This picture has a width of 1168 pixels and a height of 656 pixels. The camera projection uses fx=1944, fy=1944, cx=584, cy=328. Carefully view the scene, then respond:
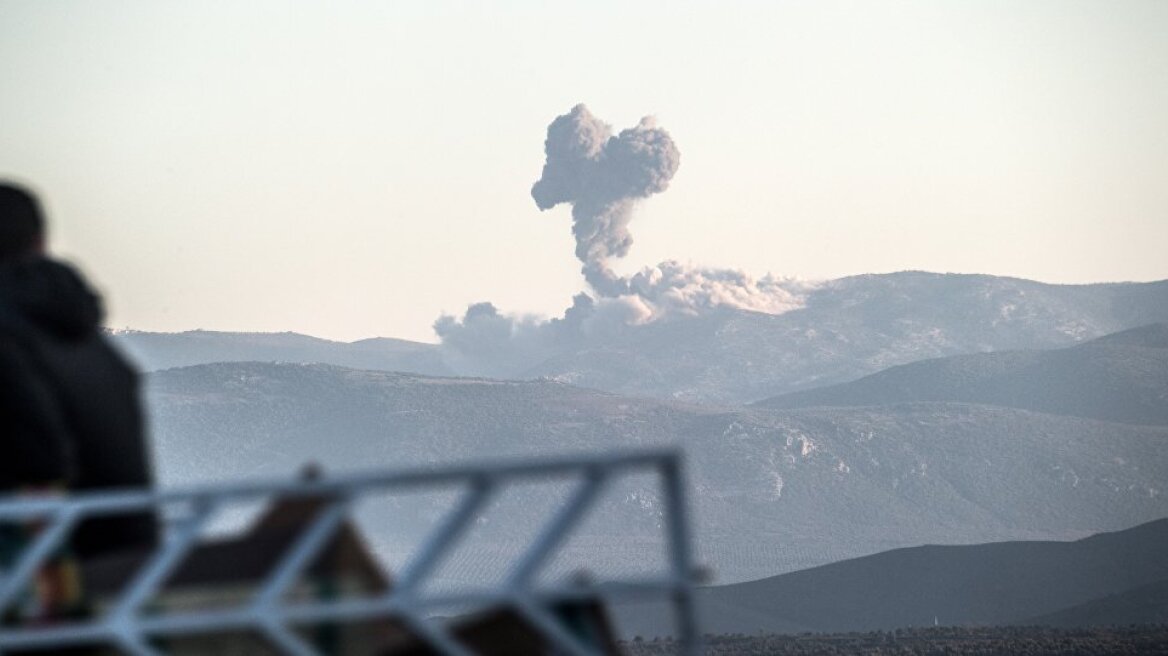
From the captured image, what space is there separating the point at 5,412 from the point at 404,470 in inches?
39.3

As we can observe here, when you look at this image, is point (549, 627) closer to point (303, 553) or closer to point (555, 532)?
point (555, 532)

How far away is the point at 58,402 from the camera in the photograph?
4.61 metres

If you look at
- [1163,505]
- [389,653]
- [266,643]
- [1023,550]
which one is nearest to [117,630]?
[266,643]

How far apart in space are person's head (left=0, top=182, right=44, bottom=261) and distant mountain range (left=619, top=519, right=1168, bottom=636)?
409ft

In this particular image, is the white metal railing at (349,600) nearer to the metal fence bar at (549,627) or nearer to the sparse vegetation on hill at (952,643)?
the metal fence bar at (549,627)

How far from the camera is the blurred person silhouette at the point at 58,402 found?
441cm

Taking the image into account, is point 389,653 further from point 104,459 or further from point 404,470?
point 104,459

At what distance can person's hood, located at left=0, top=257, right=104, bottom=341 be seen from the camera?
14.9ft

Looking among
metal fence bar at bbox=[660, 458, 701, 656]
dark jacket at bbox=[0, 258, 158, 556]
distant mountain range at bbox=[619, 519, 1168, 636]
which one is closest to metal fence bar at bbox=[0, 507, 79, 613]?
dark jacket at bbox=[0, 258, 158, 556]

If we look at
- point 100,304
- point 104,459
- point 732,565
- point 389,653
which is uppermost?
point 100,304

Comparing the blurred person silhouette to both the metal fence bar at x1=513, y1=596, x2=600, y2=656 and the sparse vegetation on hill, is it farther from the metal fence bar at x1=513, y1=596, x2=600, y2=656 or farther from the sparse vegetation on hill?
the sparse vegetation on hill

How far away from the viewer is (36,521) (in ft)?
14.8

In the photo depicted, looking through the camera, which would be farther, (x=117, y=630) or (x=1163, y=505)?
(x=1163, y=505)

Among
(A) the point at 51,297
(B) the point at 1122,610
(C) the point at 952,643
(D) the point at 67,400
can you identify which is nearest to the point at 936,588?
(B) the point at 1122,610
